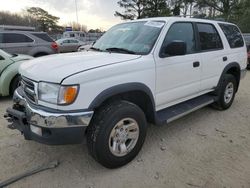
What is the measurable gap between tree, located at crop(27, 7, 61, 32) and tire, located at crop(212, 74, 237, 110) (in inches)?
2638

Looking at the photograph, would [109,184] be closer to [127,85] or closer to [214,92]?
[127,85]

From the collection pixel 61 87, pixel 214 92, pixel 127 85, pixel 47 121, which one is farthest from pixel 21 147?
pixel 214 92

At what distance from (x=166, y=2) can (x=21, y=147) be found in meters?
36.9

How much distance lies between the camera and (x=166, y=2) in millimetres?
36688

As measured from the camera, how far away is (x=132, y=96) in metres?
3.34

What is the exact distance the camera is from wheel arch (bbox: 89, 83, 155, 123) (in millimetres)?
2781

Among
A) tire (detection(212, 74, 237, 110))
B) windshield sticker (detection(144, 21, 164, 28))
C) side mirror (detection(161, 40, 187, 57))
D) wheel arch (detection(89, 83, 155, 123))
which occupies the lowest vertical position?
tire (detection(212, 74, 237, 110))

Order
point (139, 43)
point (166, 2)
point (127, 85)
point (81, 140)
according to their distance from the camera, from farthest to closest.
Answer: point (166, 2) < point (139, 43) < point (127, 85) < point (81, 140)

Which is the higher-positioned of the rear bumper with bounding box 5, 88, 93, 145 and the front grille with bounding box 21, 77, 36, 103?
the front grille with bounding box 21, 77, 36, 103

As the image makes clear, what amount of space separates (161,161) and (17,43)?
353 inches

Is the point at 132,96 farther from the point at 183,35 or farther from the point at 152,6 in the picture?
the point at 152,6

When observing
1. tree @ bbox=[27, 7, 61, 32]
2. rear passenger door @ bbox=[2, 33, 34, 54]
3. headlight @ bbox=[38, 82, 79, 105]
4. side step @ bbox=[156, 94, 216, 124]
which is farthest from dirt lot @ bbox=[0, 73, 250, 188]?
tree @ bbox=[27, 7, 61, 32]

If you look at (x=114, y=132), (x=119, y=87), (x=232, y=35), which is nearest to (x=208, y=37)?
Result: (x=232, y=35)

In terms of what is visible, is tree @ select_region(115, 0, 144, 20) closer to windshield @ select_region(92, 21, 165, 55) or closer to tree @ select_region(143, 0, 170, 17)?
tree @ select_region(143, 0, 170, 17)
